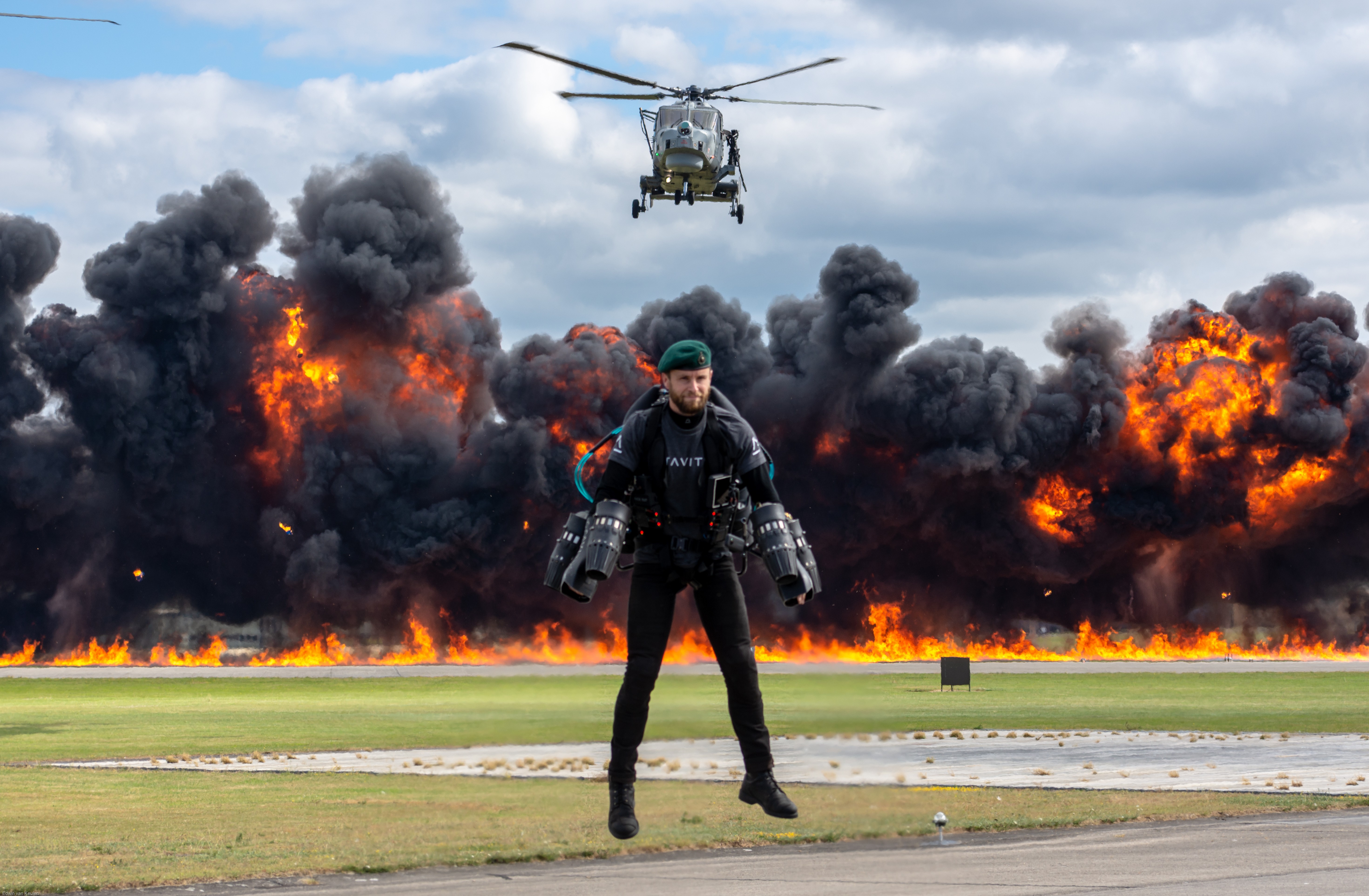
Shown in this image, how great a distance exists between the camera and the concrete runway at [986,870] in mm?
16266

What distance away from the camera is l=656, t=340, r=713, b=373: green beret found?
24.6ft

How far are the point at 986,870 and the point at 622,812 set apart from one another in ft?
36.1

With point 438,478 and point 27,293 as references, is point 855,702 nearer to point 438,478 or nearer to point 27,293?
point 438,478

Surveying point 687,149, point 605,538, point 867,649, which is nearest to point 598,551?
point 605,538

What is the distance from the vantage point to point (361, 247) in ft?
322

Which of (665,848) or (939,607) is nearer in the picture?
(665,848)

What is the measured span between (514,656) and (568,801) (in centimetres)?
7746

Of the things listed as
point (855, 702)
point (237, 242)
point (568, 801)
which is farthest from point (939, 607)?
point (855, 702)

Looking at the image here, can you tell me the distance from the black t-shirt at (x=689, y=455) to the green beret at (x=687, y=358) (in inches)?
11.9

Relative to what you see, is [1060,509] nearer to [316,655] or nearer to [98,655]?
[316,655]

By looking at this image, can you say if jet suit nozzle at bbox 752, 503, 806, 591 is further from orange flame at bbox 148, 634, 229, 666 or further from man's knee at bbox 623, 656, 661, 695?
orange flame at bbox 148, 634, 229, 666

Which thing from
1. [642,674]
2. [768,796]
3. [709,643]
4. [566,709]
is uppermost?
Result: [709,643]

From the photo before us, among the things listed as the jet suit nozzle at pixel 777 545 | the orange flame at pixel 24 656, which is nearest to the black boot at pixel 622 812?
the jet suit nozzle at pixel 777 545

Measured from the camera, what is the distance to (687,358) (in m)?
7.51
